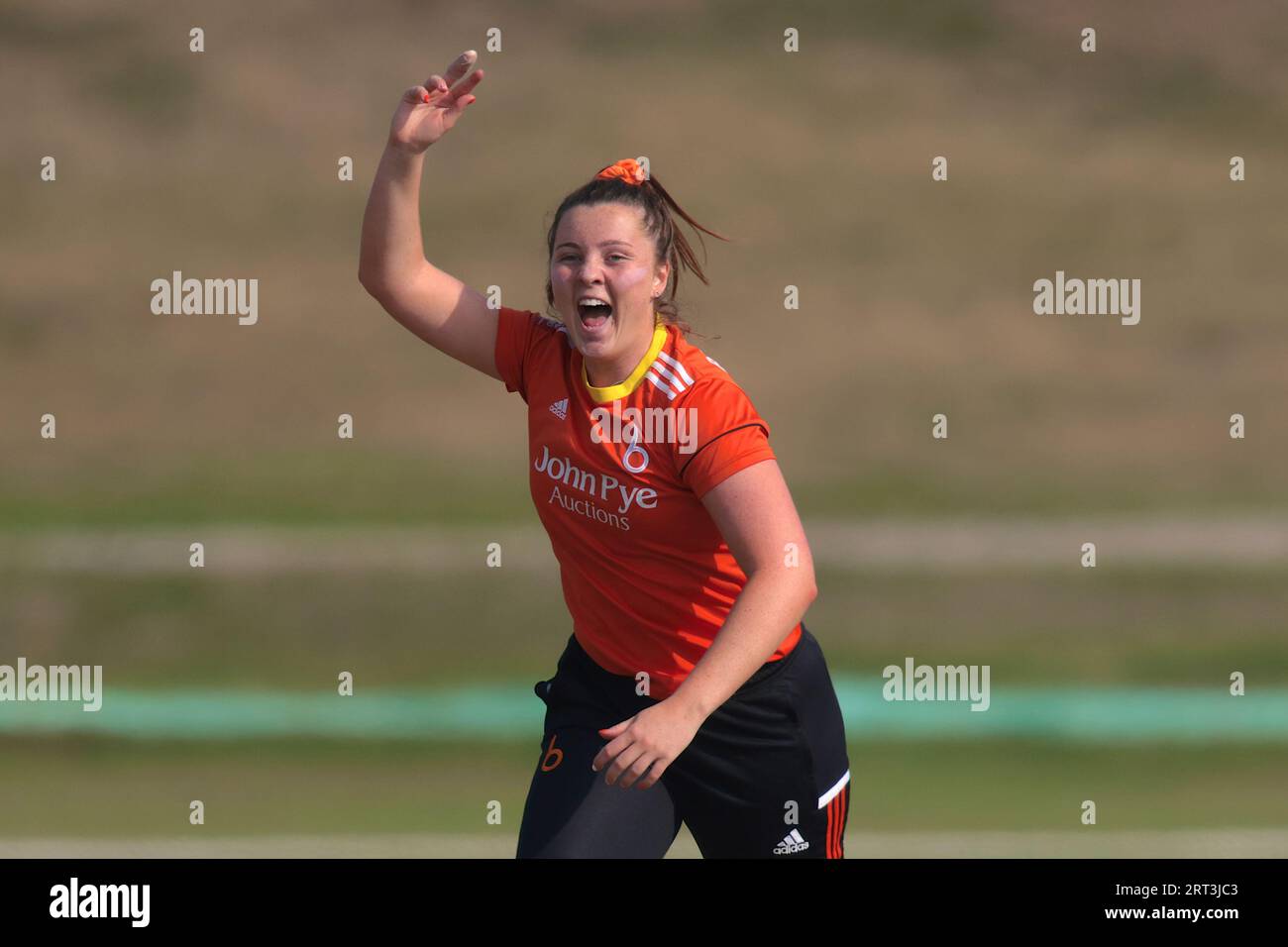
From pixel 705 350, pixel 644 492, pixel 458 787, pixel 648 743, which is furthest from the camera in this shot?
pixel 705 350

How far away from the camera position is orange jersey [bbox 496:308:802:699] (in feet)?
11.5

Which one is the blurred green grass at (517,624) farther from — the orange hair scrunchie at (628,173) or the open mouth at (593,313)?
the open mouth at (593,313)

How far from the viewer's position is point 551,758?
3689 millimetres

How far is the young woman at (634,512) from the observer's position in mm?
3502

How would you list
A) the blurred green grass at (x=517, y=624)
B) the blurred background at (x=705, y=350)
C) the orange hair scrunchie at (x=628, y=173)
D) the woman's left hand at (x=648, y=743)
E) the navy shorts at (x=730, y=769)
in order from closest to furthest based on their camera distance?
the woman's left hand at (x=648, y=743), the navy shorts at (x=730, y=769), the orange hair scrunchie at (x=628, y=173), the blurred background at (x=705, y=350), the blurred green grass at (x=517, y=624)

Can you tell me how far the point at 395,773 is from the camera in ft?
30.9

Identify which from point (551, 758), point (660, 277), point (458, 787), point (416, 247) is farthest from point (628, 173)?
point (458, 787)

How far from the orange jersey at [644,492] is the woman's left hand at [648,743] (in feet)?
1.34

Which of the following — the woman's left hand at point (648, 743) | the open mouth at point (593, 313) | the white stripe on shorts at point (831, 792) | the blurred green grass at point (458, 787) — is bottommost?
the white stripe on shorts at point (831, 792)

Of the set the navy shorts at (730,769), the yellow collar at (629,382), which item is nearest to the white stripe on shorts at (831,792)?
the navy shorts at (730,769)

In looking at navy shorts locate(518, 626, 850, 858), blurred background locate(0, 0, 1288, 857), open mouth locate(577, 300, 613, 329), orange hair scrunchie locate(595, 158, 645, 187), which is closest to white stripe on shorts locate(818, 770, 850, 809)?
navy shorts locate(518, 626, 850, 858)

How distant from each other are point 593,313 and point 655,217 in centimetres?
26

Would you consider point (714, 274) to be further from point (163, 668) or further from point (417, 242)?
point (417, 242)

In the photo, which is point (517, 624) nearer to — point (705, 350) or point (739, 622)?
point (705, 350)
